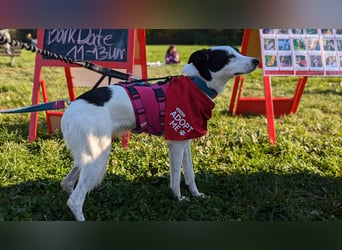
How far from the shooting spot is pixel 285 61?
4.94m

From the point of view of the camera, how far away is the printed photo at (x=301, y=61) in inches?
194

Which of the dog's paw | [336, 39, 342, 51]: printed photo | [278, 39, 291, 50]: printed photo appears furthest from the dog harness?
[336, 39, 342, 51]: printed photo

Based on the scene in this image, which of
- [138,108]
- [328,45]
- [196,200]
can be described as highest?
[328,45]

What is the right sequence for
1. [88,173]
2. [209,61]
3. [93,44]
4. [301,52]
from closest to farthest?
1. [88,173]
2. [209,61]
3. [93,44]
4. [301,52]

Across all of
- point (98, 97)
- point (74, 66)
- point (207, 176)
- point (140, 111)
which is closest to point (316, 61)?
point (207, 176)

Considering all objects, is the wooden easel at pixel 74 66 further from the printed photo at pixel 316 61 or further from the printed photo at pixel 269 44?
the printed photo at pixel 316 61

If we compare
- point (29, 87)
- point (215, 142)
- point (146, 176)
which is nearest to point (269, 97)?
point (215, 142)

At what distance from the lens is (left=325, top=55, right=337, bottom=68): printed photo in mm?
4934

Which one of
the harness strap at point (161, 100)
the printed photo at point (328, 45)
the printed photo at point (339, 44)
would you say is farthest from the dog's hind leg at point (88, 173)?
the printed photo at point (339, 44)

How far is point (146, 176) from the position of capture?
12.0 ft

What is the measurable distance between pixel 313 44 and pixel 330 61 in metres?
0.33

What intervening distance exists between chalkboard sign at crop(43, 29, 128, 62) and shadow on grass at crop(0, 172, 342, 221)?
1.58 m

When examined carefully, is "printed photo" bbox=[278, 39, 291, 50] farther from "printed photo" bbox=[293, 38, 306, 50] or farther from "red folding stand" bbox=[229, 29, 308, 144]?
"red folding stand" bbox=[229, 29, 308, 144]

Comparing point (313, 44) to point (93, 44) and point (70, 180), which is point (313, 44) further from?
point (70, 180)
